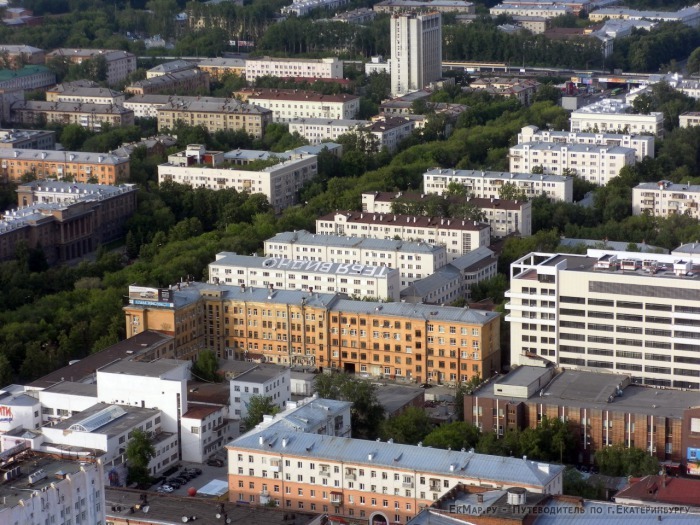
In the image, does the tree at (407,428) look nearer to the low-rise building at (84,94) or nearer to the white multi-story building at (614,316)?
the white multi-story building at (614,316)

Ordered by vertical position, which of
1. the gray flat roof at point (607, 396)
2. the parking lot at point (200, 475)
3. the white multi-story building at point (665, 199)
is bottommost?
the parking lot at point (200, 475)

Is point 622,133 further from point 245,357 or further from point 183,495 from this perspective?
point 183,495

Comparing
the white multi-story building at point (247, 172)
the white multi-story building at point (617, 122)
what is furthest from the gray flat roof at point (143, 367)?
the white multi-story building at point (617, 122)

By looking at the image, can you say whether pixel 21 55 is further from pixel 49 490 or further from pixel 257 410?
pixel 49 490

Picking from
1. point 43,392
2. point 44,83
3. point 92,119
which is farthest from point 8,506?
point 44,83

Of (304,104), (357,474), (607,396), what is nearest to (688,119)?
(304,104)
